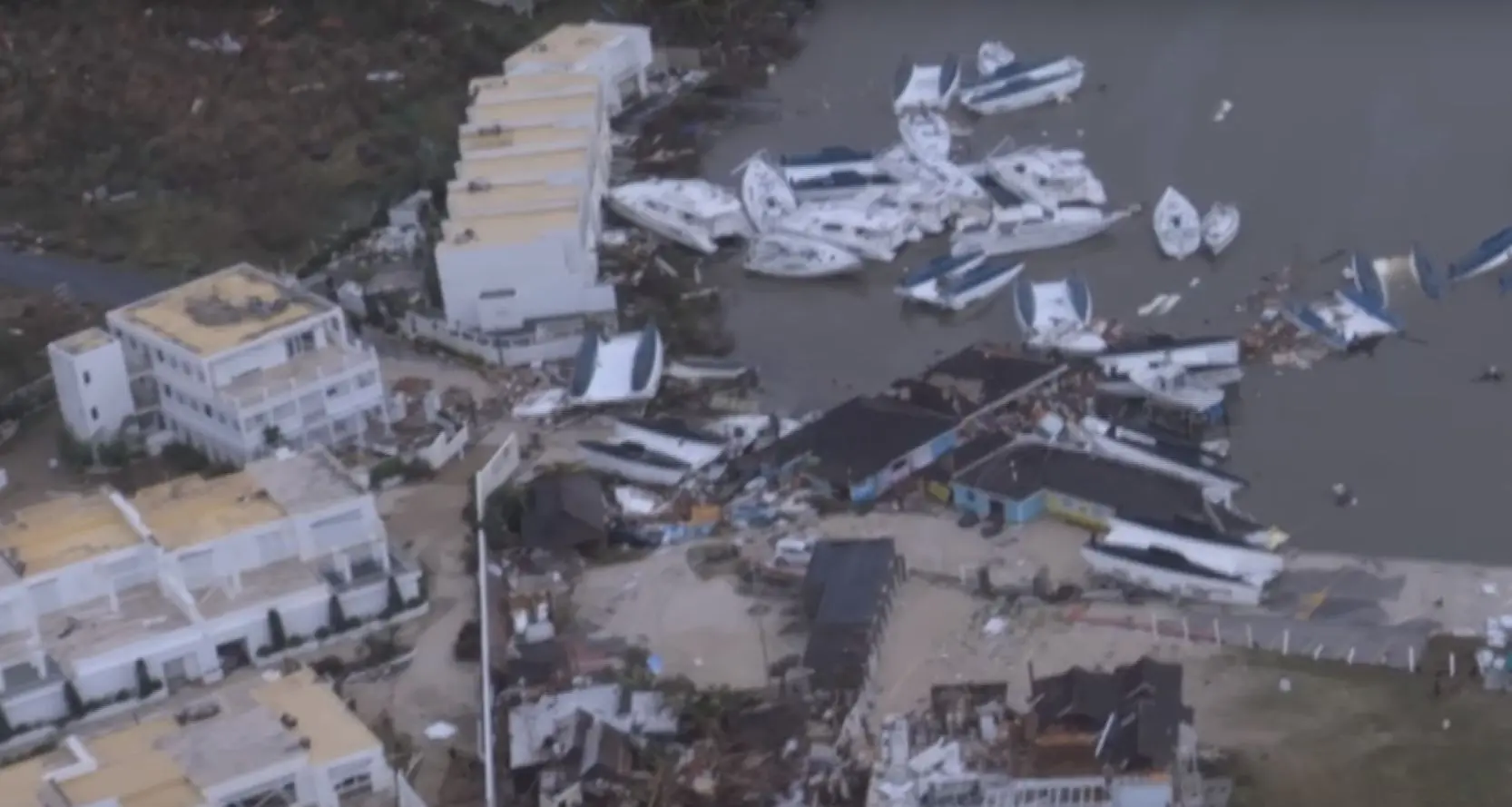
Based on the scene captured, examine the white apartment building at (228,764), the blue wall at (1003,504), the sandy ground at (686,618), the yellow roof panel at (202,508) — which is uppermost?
the yellow roof panel at (202,508)

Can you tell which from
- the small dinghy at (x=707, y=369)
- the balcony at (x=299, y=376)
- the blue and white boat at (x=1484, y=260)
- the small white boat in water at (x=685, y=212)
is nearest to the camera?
the balcony at (x=299, y=376)

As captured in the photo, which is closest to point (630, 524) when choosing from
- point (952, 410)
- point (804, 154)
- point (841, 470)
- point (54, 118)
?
point (841, 470)

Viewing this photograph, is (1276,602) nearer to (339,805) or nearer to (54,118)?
(339,805)

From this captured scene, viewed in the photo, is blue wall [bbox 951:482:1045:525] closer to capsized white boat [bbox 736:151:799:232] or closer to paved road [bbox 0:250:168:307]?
capsized white boat [bbox 736:151:799:232]

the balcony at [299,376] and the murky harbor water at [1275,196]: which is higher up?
the balcony at [299,376]

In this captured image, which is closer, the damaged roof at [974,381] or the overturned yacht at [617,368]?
the damaged roof at [974,381]

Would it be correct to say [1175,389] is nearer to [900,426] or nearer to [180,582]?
[900,426]

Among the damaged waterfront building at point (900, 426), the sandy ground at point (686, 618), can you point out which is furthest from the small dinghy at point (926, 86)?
the sandy ground at point (686, 618)

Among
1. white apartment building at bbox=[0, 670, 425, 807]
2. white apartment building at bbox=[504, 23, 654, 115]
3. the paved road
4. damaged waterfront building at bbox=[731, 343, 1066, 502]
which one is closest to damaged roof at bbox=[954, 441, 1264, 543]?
damaged waterfront building at bbox=[731, 343, 1066, 502]

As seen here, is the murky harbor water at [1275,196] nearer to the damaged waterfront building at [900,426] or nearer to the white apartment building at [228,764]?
the damaged waterfront building at [900,426]
